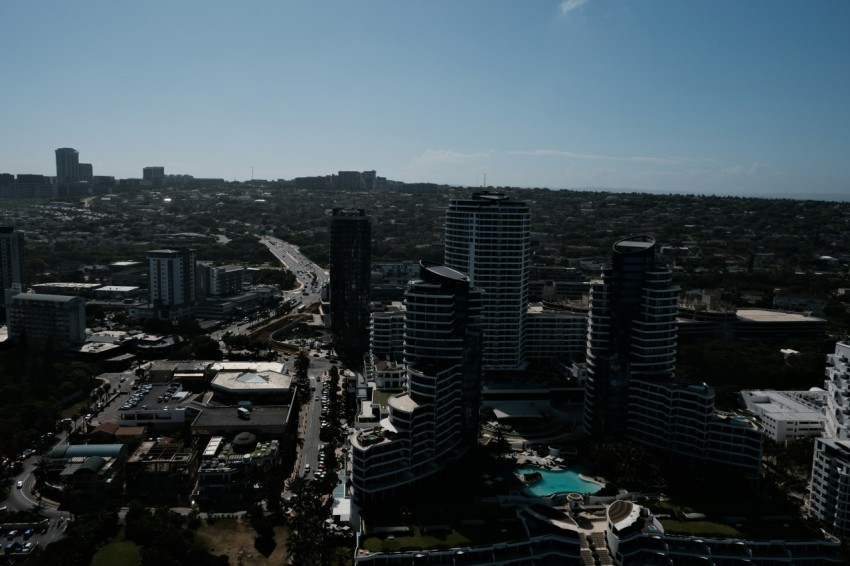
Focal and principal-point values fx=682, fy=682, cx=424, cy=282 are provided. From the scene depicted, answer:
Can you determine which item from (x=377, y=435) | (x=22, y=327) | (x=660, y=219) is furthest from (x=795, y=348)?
(x=660, y=219)

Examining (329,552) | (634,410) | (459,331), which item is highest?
(459,331)

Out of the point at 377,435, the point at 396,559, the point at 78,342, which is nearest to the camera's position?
the point at 396,559

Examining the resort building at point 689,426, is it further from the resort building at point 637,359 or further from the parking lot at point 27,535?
the parking lot at point 27,535

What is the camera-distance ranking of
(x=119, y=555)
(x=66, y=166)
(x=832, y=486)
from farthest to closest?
(x=66, y=166) → (x=832, y=486) → (x=119, y=555)

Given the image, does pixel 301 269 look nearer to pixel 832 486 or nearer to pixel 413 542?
pixel 413 542

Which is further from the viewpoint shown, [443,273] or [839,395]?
[443,273]

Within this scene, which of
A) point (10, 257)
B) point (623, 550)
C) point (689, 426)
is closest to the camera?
point (623, 550)

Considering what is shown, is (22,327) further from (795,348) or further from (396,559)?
(795,348)

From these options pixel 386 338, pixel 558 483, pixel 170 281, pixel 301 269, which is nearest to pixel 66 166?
pixel 301 269
